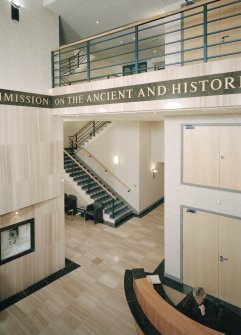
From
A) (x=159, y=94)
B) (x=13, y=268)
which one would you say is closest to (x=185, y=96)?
(x=159, y=94)

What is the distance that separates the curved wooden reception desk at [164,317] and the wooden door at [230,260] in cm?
213

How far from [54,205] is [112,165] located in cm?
536

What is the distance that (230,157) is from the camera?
502 centimetres

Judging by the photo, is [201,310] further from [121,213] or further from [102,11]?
[102,11]

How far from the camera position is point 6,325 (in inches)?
190

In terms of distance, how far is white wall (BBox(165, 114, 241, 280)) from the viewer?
5273 millimetres

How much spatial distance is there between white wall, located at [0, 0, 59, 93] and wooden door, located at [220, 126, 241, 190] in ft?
15.3

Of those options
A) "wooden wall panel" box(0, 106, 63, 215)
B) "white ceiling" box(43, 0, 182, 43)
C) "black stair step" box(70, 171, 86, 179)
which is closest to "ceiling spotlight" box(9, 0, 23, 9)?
"white ceiling" box(43, 0, 182, 43)

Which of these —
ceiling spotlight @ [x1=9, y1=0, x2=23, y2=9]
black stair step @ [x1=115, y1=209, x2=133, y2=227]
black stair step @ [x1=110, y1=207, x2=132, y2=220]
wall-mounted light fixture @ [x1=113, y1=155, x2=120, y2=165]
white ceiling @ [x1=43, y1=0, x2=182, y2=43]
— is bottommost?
black stair step @ [x1=115, y1=209, x2=133, y2=227]

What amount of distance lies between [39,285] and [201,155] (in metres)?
5.34

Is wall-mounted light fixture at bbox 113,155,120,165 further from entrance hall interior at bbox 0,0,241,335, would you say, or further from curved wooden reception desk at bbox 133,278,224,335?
curved wooden reception desk at bbox 133,278,224,335

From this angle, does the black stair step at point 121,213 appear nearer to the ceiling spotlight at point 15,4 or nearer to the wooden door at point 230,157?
the wooden door at point 230,157

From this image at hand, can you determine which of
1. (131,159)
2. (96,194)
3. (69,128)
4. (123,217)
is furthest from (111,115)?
(69,128)

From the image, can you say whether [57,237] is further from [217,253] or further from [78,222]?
[217,253]
